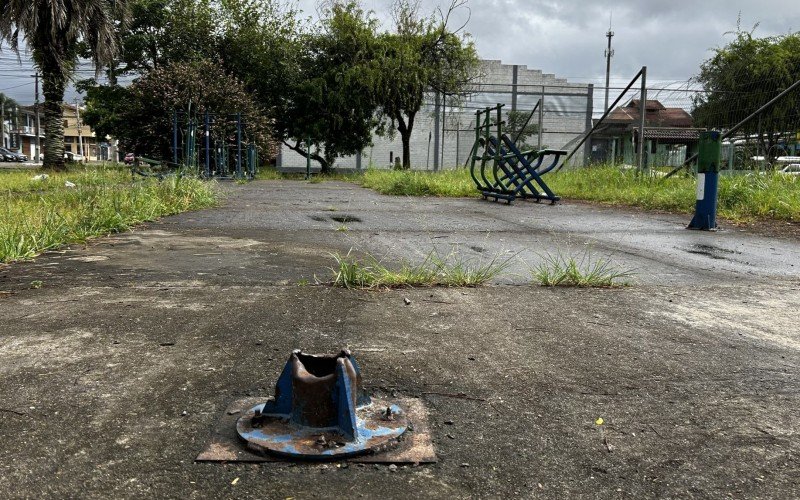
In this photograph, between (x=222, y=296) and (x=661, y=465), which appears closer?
(x=661, y=465)

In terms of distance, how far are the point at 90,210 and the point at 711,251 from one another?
559 centimetres

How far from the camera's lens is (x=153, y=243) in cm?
521

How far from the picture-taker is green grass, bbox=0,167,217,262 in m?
4.64

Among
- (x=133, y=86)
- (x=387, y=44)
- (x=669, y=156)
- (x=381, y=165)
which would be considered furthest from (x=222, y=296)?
(x=381, y=165)

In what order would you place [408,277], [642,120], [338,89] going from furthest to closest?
[338,89]
[642,120]
[408,277]

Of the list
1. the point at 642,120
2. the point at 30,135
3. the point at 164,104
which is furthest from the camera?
the point at 30,135

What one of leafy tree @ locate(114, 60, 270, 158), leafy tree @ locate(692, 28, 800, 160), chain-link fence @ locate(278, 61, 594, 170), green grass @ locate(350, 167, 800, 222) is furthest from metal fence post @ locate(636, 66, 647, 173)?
chain-link fence @ locate(278, 61, 594, 170)

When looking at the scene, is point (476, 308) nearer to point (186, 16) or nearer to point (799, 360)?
point (799, 360)

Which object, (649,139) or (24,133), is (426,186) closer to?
(649,139)

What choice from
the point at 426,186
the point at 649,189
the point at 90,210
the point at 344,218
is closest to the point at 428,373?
the point at 90,210

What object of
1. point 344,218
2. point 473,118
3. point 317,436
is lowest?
point 317,436

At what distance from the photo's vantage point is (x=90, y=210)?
6.02 meters

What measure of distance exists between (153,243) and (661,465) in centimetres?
449

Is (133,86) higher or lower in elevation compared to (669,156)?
higher
